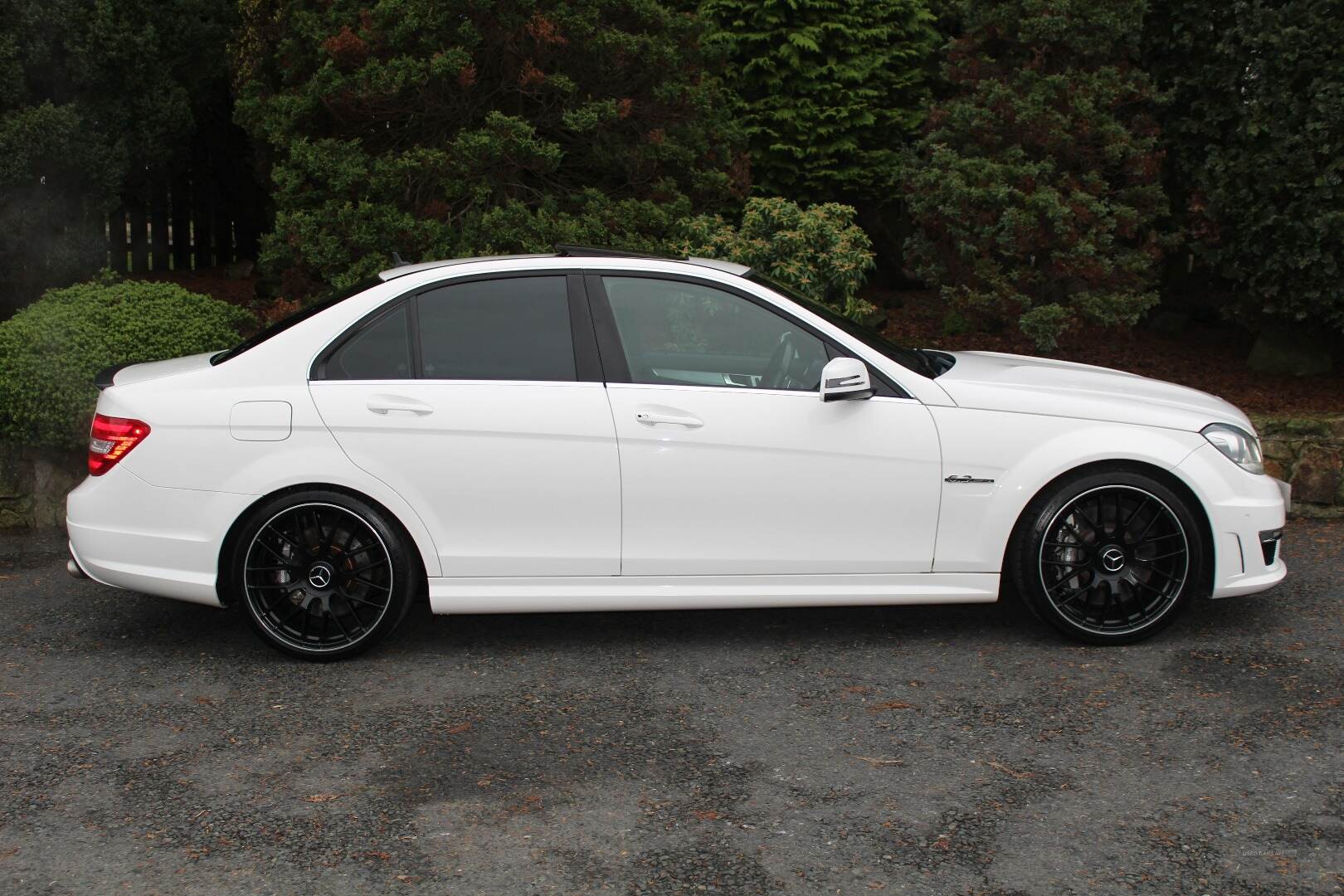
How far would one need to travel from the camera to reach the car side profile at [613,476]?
5.53 m

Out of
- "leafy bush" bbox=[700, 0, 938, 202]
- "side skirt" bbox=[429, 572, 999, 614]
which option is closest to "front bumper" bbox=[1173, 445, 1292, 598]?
"side skirt" bbox=[429, 572, 999, 614]

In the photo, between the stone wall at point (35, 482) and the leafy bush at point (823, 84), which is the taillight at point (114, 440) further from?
the leafy bush at point (823, 84)

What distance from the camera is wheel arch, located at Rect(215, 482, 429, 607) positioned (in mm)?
5535

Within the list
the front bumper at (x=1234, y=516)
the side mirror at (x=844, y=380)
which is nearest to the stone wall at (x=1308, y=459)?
the front bumper at (x=1234, y=516)

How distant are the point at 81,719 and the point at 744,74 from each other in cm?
770

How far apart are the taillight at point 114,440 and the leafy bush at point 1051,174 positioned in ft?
19.0

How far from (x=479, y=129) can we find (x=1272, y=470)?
18.5 ft

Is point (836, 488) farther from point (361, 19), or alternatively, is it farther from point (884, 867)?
point (361, 19)

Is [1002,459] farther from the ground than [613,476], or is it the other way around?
[1002,459]

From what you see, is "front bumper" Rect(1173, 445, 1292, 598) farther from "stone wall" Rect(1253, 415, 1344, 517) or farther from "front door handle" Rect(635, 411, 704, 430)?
"stone wall" Rect(1253, 415, 1344, 517)

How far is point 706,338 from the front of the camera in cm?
590

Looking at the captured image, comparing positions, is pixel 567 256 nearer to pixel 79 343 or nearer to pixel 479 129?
pixel 79 343

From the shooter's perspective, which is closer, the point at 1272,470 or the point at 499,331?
the point at 499,331

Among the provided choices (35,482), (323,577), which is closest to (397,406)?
(323,577)
